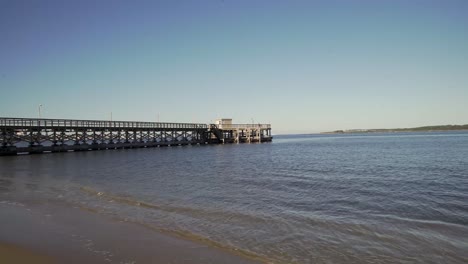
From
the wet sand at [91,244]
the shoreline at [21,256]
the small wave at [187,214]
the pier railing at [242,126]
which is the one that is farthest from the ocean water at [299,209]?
the pier railing at [242,126]

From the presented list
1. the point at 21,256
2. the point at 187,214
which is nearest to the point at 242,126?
the point at 187,214

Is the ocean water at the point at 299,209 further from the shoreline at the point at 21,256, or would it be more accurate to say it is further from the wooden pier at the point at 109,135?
the wooden pier at the point at 109,135

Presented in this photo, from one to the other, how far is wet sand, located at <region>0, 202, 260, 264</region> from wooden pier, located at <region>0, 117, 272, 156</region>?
41.1m

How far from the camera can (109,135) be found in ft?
197

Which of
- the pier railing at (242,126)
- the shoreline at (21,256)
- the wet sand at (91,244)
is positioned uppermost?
the pier railing at (242,126)

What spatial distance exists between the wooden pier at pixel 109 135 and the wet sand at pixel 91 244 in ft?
135

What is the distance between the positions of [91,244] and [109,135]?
55761 mm

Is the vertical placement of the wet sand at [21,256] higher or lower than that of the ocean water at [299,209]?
higher

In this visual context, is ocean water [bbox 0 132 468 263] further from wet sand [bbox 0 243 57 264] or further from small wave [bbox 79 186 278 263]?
wet sand [bbox 0 243 57 264]

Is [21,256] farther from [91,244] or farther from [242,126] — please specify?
[242,126]

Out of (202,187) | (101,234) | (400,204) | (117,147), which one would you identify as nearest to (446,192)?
(400,204)

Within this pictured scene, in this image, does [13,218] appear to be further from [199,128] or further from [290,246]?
[199,128]

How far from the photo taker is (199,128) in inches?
3189

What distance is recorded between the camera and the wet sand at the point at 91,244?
6.89m
